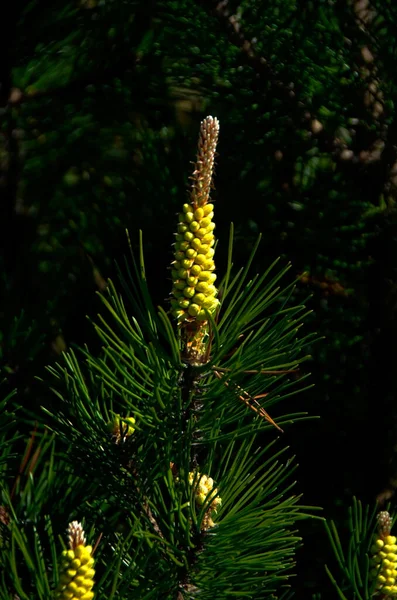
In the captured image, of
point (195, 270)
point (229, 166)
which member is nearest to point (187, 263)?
point (195, 270)

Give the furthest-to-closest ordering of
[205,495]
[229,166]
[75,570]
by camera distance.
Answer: [229,166] → [205,495] → [75,570]

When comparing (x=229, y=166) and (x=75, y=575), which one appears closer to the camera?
(x=75, y=575)

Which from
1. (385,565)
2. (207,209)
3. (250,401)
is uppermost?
(207,209)

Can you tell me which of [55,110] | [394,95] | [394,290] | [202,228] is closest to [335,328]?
[394,290]

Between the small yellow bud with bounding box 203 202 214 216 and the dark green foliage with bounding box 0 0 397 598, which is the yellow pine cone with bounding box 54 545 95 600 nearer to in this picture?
the small yellow bud with bounding box 203 202 214 216

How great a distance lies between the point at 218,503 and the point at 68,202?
1.43ft

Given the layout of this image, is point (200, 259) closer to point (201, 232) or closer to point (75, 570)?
point (201, 232)

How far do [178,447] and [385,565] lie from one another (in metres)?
0.16

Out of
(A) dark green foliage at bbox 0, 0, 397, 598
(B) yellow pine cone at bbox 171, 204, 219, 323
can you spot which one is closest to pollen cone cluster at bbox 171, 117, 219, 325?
(B) yellow pine cone at bbox 171, 204, 219, 323

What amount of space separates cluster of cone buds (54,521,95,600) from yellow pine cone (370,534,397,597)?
211 millimetres

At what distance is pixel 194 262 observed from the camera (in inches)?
15.8

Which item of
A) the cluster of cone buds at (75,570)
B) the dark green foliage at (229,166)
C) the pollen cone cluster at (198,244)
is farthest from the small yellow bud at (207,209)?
the dark green foliage at (229,166)

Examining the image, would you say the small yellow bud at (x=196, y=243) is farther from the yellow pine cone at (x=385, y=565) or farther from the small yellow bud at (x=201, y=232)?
the yellow pine cone at (x=385, y=565)

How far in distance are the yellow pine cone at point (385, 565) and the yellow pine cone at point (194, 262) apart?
0.20m
